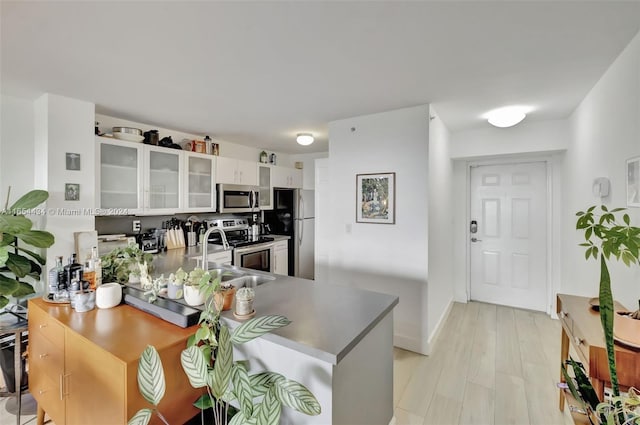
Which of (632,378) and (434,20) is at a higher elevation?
(434,20)

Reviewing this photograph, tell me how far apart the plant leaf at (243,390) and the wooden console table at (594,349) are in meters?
1.55

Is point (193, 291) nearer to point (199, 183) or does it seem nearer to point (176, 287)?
point (176, 287)

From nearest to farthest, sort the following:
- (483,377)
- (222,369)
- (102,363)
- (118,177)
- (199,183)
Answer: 1. (222,369)
2. (102,363)
3. (483,377)
4. (118,177)
5. (199,183)

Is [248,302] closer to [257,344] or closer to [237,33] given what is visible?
[257,344]

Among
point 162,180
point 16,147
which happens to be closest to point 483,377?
Answer: point 162,180

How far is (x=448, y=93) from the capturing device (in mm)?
2516

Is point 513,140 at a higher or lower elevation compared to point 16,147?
higher

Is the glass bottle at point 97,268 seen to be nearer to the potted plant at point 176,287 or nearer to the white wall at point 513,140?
the potted plant at point 176,287

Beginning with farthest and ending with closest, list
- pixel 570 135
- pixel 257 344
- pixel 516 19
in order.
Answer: pixel 570 135
pixel 516 19
pixel 257 344

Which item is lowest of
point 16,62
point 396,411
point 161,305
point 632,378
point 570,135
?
point 396,411

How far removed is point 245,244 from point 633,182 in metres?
3.70

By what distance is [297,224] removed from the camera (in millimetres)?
4910

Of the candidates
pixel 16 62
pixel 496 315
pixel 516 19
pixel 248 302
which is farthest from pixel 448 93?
pixel 16 62

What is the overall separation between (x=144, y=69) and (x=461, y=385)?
11.2ft
